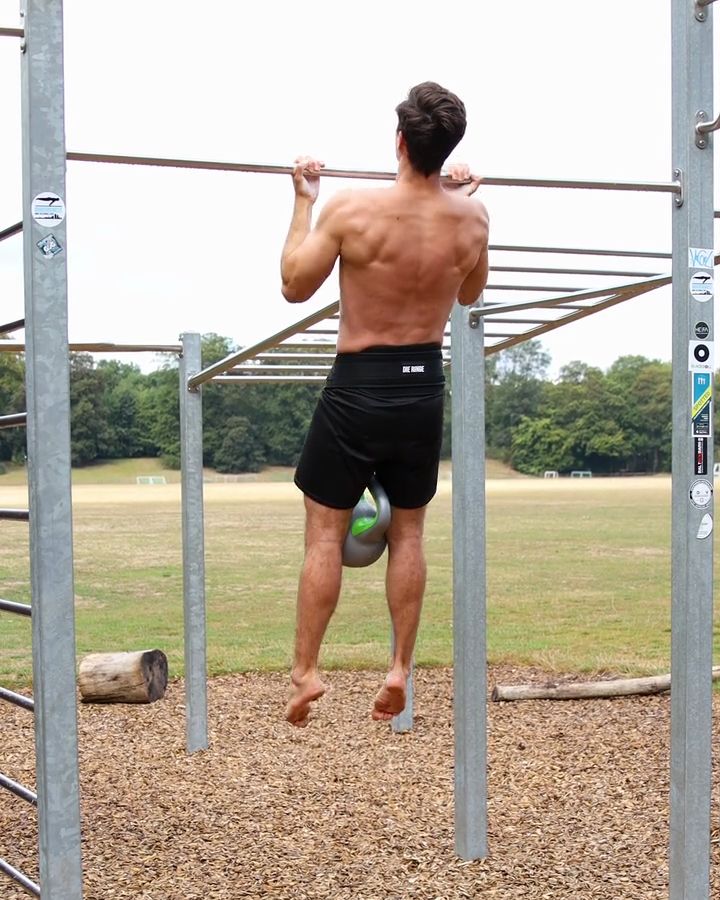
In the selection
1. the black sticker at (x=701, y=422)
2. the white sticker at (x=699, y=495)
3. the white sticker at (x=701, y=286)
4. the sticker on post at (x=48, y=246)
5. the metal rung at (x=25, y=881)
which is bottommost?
the metal rung at (x=25, y=881)

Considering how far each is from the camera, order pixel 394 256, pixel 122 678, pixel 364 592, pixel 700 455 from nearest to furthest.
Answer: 1. pixel 394 256
2. pixel 700 455
3. pixel 122 678
4. pixel 364 592

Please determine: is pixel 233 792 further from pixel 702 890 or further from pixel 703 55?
pixel 703 55

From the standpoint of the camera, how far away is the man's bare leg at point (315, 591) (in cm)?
342

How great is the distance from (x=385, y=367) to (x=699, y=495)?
1.15 meters

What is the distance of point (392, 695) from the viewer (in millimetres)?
3447

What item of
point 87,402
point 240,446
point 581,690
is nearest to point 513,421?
point 240,446

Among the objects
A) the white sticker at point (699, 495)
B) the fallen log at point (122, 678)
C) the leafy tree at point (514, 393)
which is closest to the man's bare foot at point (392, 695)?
the white sticker at point (699, 495)

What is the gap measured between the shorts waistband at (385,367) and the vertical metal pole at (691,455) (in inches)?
35.4

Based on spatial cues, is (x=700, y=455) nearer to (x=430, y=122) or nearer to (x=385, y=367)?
(x=385, y=367)

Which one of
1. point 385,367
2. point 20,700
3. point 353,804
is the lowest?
point 353,804

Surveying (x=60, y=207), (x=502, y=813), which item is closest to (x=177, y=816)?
(x=502, y=813)

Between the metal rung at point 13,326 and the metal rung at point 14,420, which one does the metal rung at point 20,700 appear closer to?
the metal rung at point 14,420

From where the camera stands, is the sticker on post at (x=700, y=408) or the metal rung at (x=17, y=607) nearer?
the metal rung at (x=17, y=607)

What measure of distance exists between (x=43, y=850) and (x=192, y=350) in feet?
12.3
